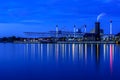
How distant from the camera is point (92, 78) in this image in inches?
741

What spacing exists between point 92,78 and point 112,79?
1.16m

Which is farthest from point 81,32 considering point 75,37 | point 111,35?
point 111,35

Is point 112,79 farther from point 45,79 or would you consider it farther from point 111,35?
point 111,35

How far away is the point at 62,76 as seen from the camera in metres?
19.8

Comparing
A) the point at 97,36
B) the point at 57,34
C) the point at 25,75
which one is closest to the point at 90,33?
the point at 97,36

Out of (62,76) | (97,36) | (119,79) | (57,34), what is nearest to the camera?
(119,79)

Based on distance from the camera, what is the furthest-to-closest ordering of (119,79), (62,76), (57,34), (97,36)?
(57,34) → (97,36) → (62,76) → (119,79)

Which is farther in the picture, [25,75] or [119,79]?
[25,75]

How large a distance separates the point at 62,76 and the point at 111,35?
6576 inches

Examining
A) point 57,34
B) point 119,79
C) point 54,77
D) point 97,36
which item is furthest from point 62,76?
point 57,34

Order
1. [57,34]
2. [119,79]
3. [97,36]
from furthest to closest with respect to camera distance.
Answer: [57,34], [97,36], [119,79]

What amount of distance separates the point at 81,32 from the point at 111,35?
20.3 meters

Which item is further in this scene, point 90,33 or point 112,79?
point 90,33

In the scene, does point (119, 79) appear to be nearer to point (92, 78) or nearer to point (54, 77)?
point (92, 78)
